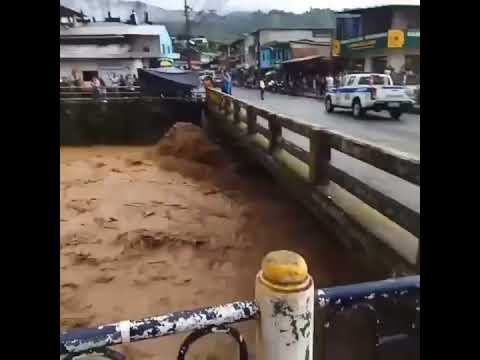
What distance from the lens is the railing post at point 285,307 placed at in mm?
1122

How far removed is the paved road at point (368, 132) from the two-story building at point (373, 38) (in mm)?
1121

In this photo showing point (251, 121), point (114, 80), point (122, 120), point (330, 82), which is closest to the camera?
point (251, 121)

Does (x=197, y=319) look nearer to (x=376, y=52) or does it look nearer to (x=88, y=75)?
A: (x=376, y=52)

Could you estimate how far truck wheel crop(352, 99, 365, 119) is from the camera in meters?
10.7

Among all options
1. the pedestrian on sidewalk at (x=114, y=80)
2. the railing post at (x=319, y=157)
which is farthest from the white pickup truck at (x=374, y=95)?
the pedestrian on sidewalk at (x=114, y=80)

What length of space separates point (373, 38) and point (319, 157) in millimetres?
6053

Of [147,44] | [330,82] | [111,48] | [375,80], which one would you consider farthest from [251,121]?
[147,44]

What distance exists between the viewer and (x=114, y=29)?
14.5 meters

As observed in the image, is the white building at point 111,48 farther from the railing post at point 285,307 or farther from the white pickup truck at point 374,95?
the railing post at point 285,307

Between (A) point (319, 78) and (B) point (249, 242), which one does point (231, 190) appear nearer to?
(B) point (249, 242)

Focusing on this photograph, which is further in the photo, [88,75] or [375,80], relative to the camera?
[88,75]

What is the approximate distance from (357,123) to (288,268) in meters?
9.50

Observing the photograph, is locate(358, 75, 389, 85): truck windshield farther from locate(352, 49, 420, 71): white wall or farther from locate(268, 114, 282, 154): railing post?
locate(268, 114, 282, 154): railing post

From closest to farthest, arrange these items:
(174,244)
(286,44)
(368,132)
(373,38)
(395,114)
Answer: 1. (174,244)
2. (368,132)
3. (373,38)
4. (395,114)
5. (286,44)
